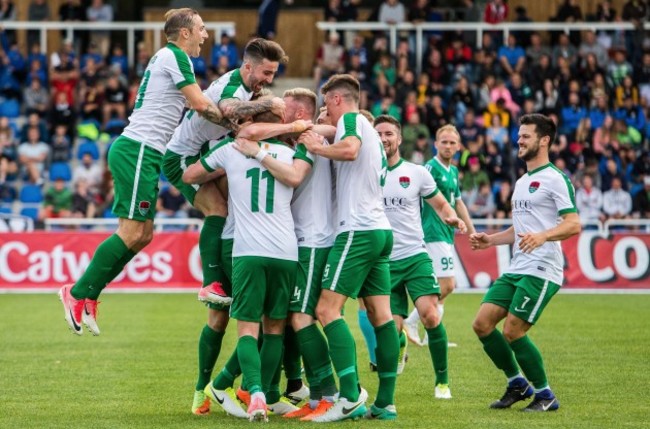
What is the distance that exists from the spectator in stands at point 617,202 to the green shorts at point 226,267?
16656 millimetres

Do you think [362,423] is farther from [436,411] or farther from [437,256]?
[437,256]

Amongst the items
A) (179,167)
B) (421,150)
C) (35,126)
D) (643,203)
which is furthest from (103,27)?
(179,167)

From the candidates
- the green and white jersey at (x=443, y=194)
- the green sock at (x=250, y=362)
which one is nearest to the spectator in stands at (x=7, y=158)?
the green and white jersey at (x=443, y=194)

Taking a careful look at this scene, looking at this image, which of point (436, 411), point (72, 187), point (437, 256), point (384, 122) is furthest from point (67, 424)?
point (72, 187)

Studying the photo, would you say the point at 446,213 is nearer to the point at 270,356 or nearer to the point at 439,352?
the point at 439,352

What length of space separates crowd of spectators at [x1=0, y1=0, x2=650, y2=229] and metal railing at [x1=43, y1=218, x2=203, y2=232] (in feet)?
1.03

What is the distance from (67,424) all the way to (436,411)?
2.96 m

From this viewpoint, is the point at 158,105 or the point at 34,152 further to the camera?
the point at 34,152

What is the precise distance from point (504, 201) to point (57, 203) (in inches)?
352

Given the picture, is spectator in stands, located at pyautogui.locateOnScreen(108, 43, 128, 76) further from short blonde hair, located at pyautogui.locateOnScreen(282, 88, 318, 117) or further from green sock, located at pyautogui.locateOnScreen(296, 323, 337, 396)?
green sock, located at pyautogui.locateOnScreen(296, 323, 337, 396)

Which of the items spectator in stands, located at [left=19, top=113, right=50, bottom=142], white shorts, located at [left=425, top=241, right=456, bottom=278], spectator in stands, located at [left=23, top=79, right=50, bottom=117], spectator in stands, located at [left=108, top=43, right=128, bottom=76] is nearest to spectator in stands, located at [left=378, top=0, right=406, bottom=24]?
spectator in stands, located at [left=108, top=43, right=128, bottom=76]

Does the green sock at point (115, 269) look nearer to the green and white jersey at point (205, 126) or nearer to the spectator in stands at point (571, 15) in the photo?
the green and white jersey at point (205, 126)

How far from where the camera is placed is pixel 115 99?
91.5ft

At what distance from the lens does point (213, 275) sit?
33.9 ft
